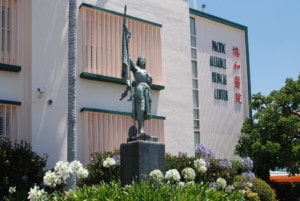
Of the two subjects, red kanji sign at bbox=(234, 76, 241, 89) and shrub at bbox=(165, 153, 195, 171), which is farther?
red kanji sign at bbox=(234, 76, 241, 89)

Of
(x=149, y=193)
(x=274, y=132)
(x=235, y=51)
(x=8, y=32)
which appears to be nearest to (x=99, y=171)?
(x=8, y=32)

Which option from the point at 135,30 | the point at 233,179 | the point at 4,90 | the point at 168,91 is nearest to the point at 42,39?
the point at 4,90

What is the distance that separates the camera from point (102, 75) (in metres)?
18.1

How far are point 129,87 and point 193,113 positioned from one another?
950 cm

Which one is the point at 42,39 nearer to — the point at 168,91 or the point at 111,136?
the point at 111,136

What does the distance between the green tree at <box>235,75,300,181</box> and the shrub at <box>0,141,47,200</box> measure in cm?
1143

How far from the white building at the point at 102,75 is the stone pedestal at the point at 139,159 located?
4.22m

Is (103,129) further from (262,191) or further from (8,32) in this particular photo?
(262,191)

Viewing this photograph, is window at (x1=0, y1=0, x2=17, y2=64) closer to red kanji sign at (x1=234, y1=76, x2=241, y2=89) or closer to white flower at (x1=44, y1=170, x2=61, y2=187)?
white flower at (x1=44, y1=170, x2=61, y2=187)

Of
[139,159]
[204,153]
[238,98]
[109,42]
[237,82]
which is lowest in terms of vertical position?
[139,159]

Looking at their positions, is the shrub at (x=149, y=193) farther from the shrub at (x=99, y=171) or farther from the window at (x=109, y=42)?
the window at (x=109, y=42)

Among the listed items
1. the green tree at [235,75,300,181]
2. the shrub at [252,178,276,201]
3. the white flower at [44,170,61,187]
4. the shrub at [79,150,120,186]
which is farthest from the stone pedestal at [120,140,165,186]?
the green tree at [235,75,300,181]

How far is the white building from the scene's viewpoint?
1648 centimetres

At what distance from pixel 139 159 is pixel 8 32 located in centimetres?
674
